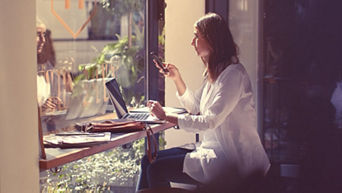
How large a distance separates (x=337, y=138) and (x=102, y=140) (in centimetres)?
213

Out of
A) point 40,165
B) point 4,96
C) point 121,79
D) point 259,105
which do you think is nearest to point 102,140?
point 40,165

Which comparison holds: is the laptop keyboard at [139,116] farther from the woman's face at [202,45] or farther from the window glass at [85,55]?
the woman's face at [202,45]

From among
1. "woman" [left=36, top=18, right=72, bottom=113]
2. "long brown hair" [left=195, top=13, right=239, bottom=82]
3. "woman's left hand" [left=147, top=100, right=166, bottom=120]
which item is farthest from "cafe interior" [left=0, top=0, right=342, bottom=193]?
"long brown hair" [left=195, top=13, right=239, bottom=82]

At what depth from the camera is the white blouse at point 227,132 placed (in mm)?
2639

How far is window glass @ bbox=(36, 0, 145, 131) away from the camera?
270 centimetres

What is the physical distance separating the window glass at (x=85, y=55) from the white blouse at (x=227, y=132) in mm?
627

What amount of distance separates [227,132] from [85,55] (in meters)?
0.93

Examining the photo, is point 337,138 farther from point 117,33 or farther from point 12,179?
point 12,179

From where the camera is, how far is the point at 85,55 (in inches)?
122

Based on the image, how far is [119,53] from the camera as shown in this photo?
3.53 metres

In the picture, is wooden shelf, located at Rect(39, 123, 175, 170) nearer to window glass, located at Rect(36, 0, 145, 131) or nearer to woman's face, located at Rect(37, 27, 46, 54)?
window glass, located at Rect(36, 0, 145, 131)

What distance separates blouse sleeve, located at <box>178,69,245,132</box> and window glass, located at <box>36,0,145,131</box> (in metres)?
0.63

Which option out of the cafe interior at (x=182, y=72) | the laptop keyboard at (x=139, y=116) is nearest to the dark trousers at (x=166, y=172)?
the cafe interior at (x=182, y=72)

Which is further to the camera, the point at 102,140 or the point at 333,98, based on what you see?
the point at 333,98
